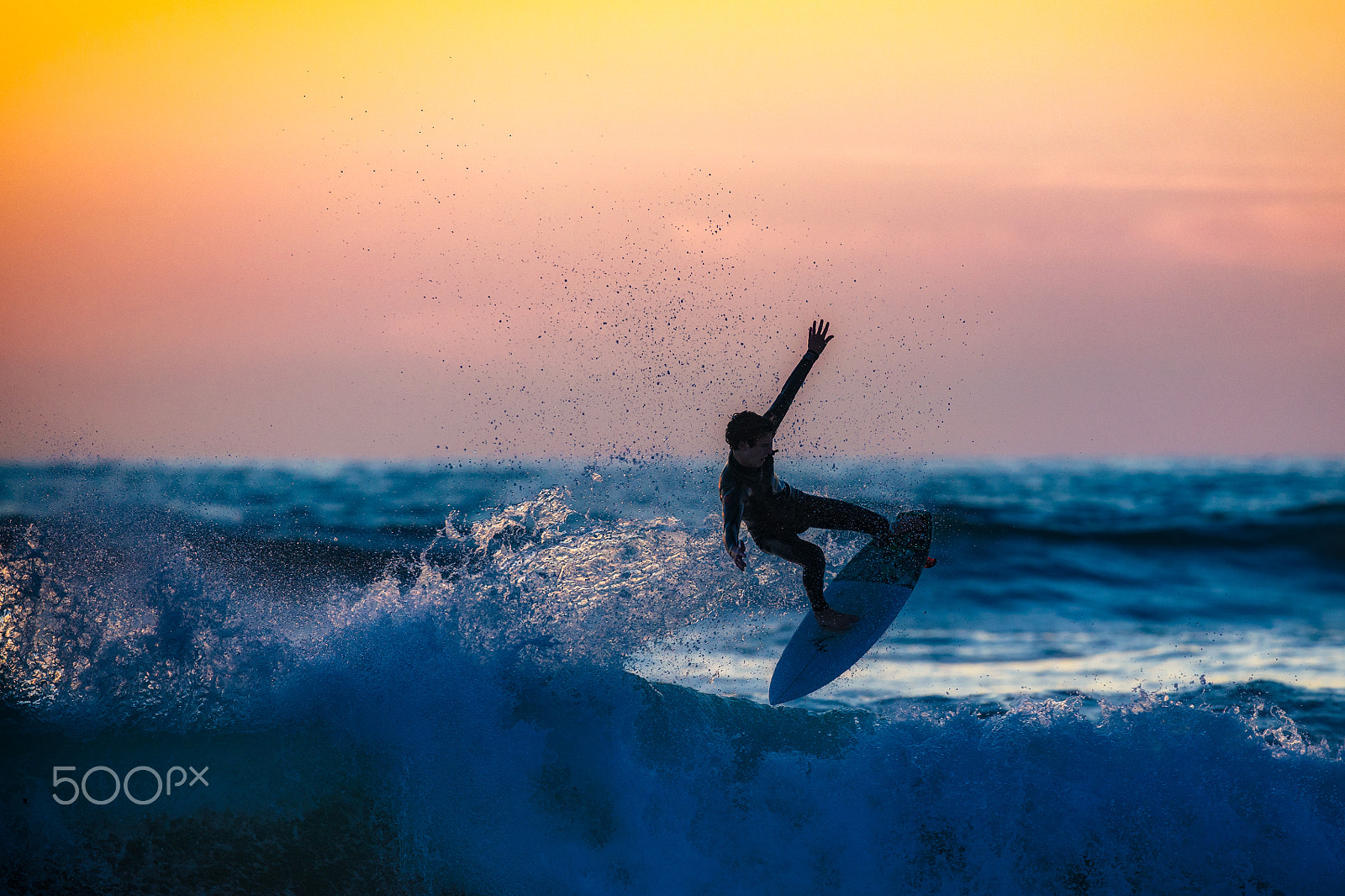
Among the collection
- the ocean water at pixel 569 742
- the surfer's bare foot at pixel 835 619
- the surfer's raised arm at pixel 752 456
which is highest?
the surfer's raised arm at pixel 752 456

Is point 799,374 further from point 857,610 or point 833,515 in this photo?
point 857,610

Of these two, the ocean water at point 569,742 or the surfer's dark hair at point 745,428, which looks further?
the ocean water at point 569,742

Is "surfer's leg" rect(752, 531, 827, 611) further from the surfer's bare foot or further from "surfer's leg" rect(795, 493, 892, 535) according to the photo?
the surfer's bare foot

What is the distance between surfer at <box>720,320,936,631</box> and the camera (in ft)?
18.9

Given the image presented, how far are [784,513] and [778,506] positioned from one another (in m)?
0.09

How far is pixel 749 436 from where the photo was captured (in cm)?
570

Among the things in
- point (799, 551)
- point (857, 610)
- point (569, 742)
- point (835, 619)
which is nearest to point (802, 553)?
point (799, 551)

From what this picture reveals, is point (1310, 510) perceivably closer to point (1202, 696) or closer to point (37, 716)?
point (1202, 696)

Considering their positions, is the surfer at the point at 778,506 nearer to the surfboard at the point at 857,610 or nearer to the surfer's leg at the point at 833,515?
the surfer's leg at the point at 833,515

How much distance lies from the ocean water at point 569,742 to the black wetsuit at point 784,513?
4.72 ft

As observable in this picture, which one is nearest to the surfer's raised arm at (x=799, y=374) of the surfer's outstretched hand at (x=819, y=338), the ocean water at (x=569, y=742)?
the surfer's outstretched hand at (x=819, y=338)

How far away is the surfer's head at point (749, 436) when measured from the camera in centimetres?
570

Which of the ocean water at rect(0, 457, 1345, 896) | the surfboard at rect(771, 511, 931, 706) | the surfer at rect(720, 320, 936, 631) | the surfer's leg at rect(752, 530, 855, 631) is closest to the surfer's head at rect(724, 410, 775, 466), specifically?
the surfer at rect(720, 320, 936, 631)

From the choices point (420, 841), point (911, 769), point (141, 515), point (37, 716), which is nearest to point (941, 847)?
point (911, 769)
